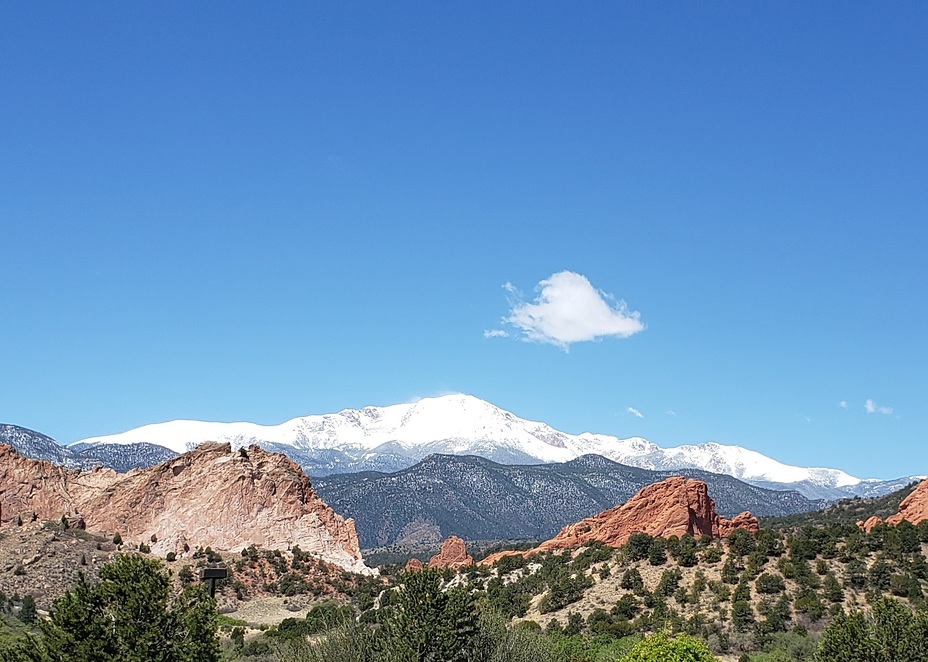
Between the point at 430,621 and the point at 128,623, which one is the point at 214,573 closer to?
the point at 128,623

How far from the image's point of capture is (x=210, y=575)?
18.7 metres

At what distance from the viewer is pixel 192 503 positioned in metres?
83.6

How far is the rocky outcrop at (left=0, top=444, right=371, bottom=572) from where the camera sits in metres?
81.8

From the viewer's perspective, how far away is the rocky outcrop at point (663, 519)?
6266 centimetres

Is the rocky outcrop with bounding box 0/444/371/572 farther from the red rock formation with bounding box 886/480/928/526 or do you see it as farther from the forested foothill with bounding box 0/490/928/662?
the red rock formation with bounding box 886/480/928/526

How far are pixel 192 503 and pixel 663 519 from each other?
4497 centimetres

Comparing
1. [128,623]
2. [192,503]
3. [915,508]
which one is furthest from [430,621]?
[192,503]

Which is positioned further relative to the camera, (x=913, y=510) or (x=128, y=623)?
(x=913, y=510)

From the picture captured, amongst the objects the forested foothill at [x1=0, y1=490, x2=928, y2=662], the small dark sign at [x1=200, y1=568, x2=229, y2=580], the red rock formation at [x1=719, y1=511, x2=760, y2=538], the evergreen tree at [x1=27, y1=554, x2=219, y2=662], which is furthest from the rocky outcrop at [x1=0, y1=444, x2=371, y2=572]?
the evergreen tree at [x1=27, y1=554, x2=219, y2=662]

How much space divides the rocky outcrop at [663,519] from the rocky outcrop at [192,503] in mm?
26384

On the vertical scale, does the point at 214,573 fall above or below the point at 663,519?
below

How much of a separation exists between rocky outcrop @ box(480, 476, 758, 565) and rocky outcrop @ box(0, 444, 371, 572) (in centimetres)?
2638

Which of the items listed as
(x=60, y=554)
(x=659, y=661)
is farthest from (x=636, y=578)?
(x=60, y=554)

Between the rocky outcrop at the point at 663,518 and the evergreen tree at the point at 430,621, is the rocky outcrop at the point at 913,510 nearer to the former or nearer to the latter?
the rocky outcrop at the point at 663,518
